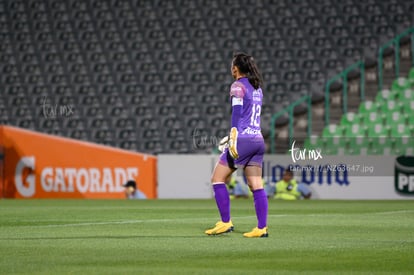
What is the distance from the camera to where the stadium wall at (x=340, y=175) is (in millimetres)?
23078

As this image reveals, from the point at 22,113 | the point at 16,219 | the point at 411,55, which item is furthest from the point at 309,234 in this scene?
the point at 22,113

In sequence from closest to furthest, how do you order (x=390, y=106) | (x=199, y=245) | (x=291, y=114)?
(x=199, y=245) → (x=390, y=106) → (x=291, y=114)

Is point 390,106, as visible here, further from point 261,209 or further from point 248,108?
point 261,209

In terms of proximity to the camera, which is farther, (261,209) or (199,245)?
(261,209)

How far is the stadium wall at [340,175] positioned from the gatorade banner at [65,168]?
1.28 metres

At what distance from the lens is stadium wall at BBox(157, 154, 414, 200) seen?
2308 centimetres

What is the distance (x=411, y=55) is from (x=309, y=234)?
17239 mm

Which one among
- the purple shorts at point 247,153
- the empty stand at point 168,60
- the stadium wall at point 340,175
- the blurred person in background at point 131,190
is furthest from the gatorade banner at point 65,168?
the purple shorts at point 247,153

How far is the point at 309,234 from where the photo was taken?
35.8ft

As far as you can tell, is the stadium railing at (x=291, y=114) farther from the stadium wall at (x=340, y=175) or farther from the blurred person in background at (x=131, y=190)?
the blurred person in background at (x=131, y=190)

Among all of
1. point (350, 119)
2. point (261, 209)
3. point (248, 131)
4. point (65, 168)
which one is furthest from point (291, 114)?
point (261, 209)

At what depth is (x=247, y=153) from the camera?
34.7 feet

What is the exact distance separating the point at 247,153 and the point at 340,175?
43.1 feet

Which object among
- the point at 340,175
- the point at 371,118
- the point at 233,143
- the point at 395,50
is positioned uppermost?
the point at 395,50
